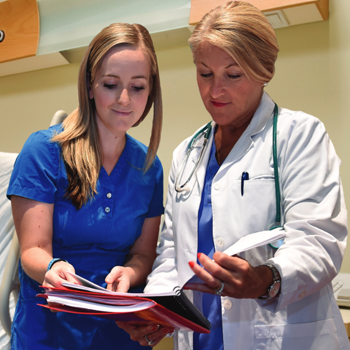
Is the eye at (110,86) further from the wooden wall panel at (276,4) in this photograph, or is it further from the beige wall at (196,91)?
the beige wall at (196,91)

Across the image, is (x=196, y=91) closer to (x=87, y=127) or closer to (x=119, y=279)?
(x=87, y=127)

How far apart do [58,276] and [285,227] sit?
61 centimetres

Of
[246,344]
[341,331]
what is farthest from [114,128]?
[341,331]

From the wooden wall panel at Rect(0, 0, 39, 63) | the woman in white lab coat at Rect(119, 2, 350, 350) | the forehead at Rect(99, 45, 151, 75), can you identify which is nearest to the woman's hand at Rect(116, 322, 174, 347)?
the woman in white lab coat at Rect(119, 2, 350, 350)

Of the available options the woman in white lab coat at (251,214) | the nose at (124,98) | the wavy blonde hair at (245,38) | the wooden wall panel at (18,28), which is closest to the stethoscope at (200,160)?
the woman in white lab coat at (251,214)

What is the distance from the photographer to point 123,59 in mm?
1385

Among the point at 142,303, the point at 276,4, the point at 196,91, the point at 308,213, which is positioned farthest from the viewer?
the point at 196,91

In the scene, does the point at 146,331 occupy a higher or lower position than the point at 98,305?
lower

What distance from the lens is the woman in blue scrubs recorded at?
1.29 meters

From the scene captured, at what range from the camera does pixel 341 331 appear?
110 centimetres

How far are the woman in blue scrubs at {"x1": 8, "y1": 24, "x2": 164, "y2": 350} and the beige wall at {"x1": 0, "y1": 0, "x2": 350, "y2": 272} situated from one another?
985 mm

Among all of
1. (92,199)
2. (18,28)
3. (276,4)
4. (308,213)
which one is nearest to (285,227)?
(308,213)

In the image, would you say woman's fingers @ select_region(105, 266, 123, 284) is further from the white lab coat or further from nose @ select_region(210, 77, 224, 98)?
nose @ select_region(210, 77, 224, 98)

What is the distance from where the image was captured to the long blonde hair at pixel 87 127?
4.42 ft
